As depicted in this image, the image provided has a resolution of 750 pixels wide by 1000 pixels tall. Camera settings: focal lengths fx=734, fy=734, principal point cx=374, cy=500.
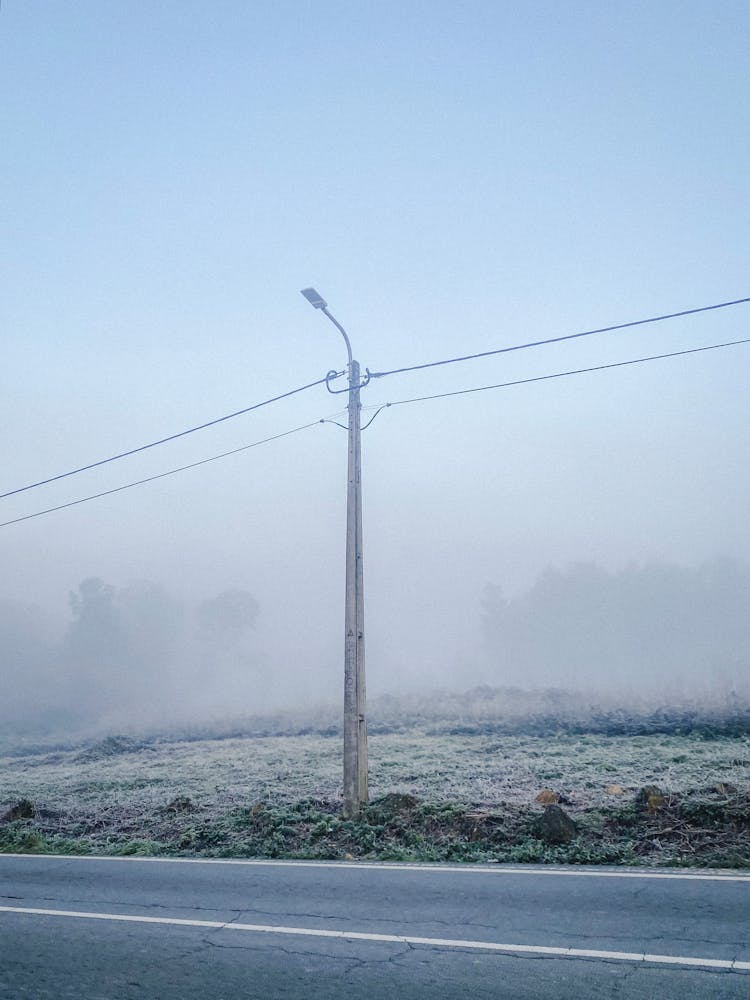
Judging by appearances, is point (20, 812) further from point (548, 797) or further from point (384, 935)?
point (384, 935)

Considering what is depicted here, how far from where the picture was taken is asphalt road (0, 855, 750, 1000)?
527cm

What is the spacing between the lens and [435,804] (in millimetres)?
12055

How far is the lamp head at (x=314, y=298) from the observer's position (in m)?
13.5

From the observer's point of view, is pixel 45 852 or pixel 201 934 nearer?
pixel 201 934

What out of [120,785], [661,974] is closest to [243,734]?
[120,785]

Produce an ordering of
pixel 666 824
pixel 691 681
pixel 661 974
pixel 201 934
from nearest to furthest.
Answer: pixel 661 974, pixel 201 934, pixel 666 824, pixel 691 681

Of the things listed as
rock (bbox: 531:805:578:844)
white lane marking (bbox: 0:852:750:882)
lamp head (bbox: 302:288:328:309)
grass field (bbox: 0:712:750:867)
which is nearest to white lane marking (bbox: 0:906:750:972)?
white lane marking (bbox: 0:852:750:882)

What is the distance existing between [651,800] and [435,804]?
337cm

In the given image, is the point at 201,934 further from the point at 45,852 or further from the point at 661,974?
the point at 45,852

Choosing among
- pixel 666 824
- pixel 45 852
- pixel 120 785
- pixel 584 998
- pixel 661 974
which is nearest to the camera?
pixel 584 998

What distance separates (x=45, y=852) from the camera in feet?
40.7

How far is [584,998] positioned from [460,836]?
6.14 m

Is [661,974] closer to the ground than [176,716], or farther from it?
farther from it

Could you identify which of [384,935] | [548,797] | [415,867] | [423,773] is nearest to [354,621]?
[548,797]
